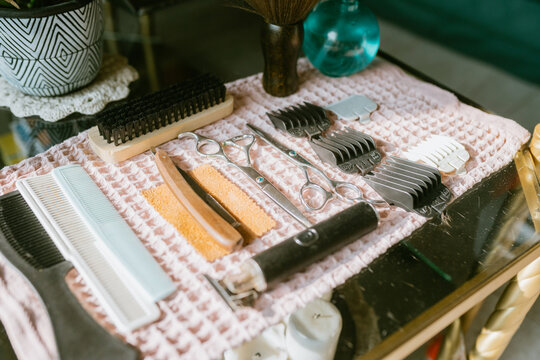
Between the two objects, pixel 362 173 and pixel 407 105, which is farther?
pixel 407 105

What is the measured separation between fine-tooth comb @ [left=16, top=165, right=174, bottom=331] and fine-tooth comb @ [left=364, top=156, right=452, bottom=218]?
1.00 feet

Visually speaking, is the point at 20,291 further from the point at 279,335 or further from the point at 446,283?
the point at 446,283

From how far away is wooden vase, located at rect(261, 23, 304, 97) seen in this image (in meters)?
0.75

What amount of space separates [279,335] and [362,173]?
0.26 meters

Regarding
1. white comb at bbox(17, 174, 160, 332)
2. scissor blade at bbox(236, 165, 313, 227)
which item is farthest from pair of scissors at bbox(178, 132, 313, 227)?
white comb at bbox(17, 174, 160, 332)

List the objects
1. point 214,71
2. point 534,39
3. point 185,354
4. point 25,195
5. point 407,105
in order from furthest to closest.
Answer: point 534,39, point 214,71, point 407,105, point 25,195, point 185,354

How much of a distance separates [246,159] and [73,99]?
0.35m

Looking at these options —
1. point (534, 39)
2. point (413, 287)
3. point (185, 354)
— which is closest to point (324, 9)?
point (413, 287)

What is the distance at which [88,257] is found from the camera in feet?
1.64

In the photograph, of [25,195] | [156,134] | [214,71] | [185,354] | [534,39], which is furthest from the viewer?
[534,39]

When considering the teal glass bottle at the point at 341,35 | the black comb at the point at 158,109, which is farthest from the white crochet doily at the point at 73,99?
the teal glass bottle at the point at 341,35

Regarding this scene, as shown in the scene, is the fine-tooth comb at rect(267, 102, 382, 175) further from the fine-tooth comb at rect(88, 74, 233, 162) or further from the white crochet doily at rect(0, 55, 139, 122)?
the white crochet doily at rect(0, 55, 139, 122)

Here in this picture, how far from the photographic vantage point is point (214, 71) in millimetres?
905

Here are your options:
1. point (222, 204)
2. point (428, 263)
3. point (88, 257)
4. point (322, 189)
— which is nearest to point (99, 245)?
point (88, 257)
